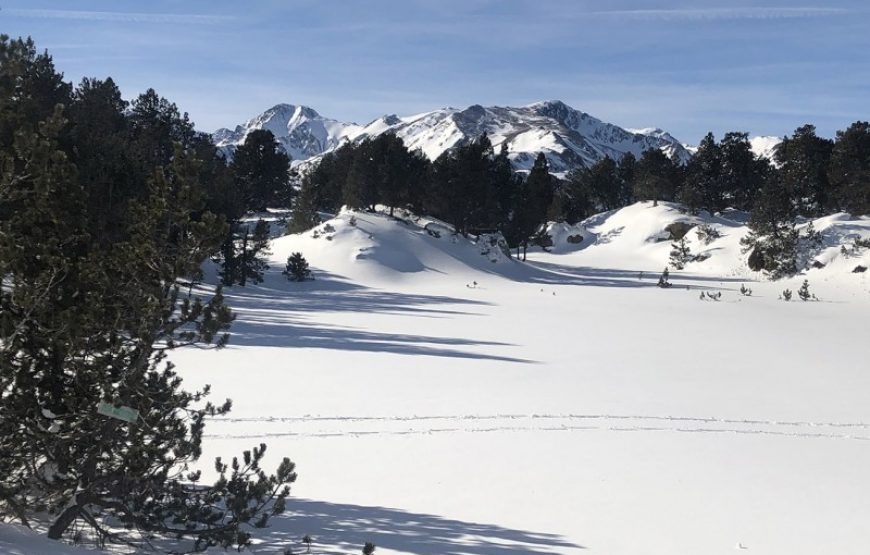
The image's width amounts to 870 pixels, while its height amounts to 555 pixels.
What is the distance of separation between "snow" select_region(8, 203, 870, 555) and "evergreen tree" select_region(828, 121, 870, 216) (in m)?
32.0

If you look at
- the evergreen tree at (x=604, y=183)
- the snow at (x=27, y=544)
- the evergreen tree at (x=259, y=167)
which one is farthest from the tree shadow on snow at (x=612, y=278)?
the snow at (x=27, y=544)

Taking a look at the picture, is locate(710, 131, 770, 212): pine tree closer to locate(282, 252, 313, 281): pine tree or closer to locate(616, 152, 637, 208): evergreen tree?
locate(616, 152, 637, 208): evergreen tree

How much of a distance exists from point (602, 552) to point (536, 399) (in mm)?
6525

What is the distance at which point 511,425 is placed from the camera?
1098cm

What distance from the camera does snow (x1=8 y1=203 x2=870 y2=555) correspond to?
22.9 feet

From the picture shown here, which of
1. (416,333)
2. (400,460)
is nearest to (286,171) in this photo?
(416,333)

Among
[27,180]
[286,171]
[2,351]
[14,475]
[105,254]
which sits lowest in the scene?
[14,475]

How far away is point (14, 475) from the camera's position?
18.0 feet

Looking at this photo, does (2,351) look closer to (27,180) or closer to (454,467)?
(27,180)

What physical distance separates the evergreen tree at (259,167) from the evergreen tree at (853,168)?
4739cm

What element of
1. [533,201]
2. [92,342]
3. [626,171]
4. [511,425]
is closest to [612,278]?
[533,201]

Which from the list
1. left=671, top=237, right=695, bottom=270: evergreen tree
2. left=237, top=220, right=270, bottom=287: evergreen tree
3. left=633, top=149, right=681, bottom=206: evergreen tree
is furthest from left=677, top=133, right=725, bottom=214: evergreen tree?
left=237, top=220, right=270, bottom=287: evergreen tree

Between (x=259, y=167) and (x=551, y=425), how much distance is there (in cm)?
4233

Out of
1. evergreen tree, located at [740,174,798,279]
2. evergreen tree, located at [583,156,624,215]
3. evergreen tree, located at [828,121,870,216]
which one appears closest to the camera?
evergreen tree, located at [740,174,798,279]
